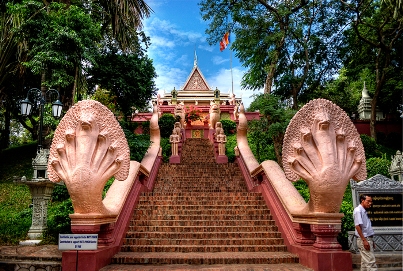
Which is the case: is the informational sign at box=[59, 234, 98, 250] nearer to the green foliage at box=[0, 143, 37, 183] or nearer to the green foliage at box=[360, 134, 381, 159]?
the green foliage at box=[0, 143, 37, 183]

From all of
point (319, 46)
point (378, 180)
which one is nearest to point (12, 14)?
point (378, 180)

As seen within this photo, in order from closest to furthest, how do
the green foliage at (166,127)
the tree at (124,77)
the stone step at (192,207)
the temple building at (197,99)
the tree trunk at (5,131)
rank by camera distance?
the stone step at (192,207) < the tree at (124,77) < the green foliage at (166,127) < the tree trunk at (5,131) < the temple building at (197,99)

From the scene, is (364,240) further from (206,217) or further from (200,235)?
(206,217)

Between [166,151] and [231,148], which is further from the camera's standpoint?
[231,148]

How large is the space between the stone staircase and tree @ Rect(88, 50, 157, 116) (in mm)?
7726

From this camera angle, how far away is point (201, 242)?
5.89 metres

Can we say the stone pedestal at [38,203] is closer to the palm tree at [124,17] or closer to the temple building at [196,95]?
the palm tree at [124,17]

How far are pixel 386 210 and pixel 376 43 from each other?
452 inches

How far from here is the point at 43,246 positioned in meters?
5.77

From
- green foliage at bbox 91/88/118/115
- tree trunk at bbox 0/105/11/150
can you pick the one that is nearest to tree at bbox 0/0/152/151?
green foliage at bbox 91/88/118/115

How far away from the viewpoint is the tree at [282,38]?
12859mm

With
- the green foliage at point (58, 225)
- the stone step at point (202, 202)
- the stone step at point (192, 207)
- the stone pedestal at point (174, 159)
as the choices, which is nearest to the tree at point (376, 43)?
the stone pedestal at point (174, 159)

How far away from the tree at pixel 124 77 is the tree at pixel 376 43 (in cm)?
944

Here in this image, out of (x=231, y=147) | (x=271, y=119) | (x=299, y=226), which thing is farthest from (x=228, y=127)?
(x=299, y=226)
